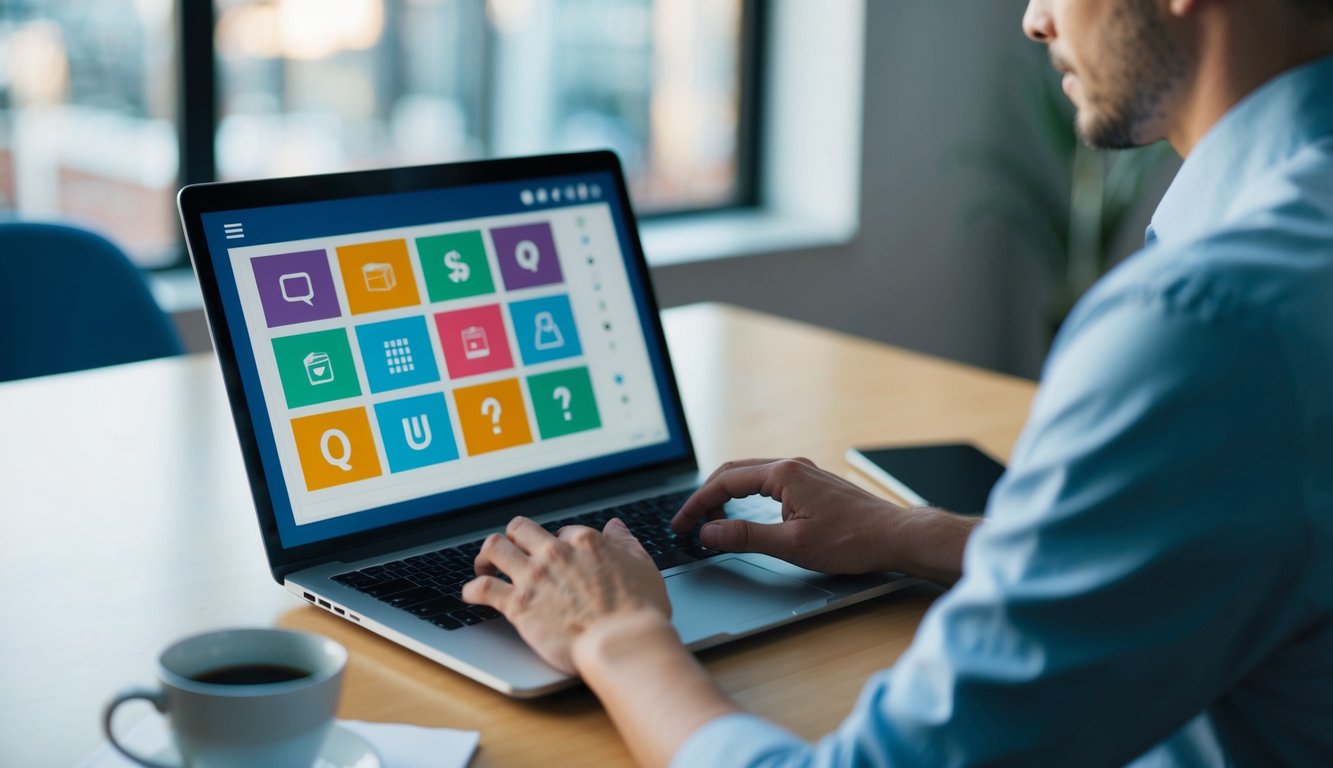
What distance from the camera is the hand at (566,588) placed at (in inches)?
32.5

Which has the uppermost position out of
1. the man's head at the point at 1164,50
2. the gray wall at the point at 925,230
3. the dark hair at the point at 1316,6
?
the dark hair at the point at 1316,6

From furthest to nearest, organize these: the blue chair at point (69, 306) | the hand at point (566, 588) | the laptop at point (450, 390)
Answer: the blue chair at point (69, 306) → the laptop at point (450, 390) → the hand at point (566, 588)

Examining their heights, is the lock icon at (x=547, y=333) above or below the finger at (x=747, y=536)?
above

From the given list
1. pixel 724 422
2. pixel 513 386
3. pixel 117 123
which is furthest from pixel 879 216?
pixel 513 386

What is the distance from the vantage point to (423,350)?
1.10 metres

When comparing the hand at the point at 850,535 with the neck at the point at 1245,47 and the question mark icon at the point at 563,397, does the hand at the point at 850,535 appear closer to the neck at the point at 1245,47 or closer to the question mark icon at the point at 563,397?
the question mark icon at the point at 563,397

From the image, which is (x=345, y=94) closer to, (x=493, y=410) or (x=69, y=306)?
(x=69, y=306)

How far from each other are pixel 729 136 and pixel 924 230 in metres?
0.59

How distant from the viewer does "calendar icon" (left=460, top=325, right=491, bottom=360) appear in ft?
3.69

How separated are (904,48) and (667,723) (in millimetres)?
3096

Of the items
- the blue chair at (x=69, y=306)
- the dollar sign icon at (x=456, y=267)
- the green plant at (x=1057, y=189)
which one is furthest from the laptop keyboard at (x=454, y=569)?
the green plant at (x=1057, y=189)

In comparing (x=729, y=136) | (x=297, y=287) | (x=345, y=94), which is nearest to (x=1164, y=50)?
(x=297, y=287)

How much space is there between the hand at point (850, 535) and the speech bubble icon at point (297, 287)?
341 millimetres

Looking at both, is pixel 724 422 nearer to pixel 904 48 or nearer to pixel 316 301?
pixel 316 301
